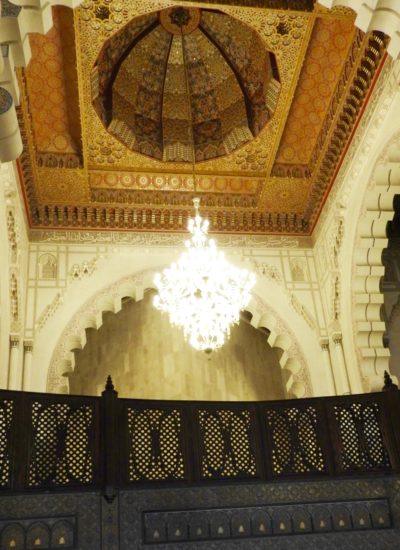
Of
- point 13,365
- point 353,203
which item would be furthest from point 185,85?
point 13,365

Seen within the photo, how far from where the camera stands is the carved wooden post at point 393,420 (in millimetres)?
4133

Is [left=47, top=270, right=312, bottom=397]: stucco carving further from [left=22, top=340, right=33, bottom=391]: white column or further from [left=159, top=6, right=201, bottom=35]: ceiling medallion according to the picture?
[left=159, top=6, right=201, bottom=35]: ceiling medallion

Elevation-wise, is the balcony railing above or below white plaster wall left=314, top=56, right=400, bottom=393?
below

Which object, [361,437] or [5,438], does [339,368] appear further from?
[5,438]

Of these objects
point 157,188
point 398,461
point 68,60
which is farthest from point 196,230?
point 398,461

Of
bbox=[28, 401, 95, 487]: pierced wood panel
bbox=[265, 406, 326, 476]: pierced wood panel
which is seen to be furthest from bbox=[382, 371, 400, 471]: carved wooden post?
bbox=[28, 401, 95, 487]: pierced wood panel

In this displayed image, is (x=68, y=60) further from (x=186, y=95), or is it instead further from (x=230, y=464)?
(x=230, y=464)

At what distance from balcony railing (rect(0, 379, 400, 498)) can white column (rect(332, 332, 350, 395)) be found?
2.91m

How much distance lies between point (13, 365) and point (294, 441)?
3.68m

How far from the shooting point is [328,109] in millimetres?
7016

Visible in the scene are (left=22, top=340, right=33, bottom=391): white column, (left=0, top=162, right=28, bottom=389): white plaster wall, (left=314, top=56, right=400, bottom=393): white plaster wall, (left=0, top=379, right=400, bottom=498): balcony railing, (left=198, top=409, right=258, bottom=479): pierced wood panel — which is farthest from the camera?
(left=22, top=340, right=33, bottom=391): white column

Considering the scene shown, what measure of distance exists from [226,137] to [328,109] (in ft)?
4.48

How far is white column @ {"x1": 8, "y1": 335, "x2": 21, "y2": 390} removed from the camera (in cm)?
666

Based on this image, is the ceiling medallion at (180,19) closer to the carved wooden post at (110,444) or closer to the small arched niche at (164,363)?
the small arched niche at (164,363)
